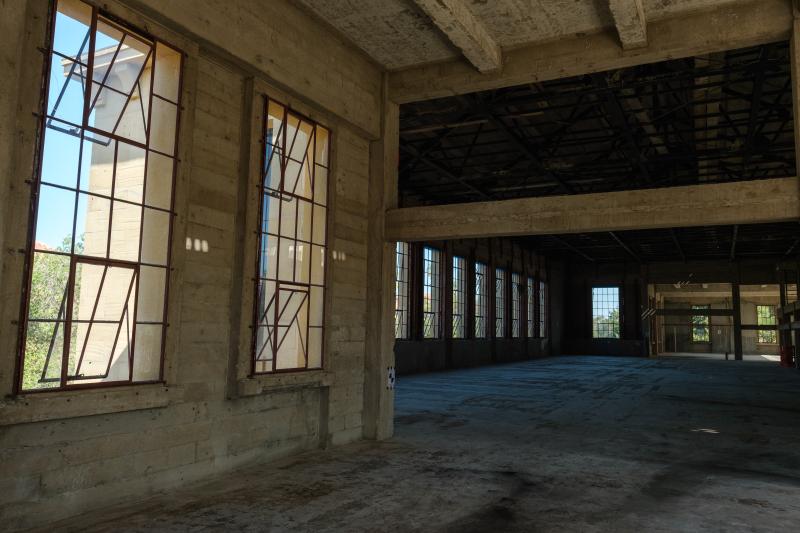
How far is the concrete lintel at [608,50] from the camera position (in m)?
7.83

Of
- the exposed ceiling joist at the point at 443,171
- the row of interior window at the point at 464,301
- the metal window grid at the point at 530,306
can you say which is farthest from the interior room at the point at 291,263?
the metal window grid at the point at 530,306

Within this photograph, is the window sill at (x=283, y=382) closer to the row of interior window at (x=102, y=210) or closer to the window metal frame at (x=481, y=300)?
the row of interior window at (x=102, y=210)

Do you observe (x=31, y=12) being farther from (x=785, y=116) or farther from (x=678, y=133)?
(x=785, y=116)

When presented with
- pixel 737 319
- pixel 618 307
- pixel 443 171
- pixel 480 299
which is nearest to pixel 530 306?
pixel 618 307

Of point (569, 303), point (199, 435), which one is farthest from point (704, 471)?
point (569, 303)

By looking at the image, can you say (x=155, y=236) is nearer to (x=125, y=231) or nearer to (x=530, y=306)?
(x=125, y=231)

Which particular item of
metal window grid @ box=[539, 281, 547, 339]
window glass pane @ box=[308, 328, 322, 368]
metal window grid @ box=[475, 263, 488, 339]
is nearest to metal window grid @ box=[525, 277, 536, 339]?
metal window grid @ box=[539, 281, 547, 339]

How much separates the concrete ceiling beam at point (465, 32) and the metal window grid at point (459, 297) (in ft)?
62.6

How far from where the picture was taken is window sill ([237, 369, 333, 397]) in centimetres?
707

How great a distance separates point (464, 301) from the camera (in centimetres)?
2855

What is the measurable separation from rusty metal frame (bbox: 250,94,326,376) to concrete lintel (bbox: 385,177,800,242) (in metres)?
1.49

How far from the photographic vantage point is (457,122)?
1591 cm

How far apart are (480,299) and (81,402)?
26482 mm

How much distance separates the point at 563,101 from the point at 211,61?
437 inches
